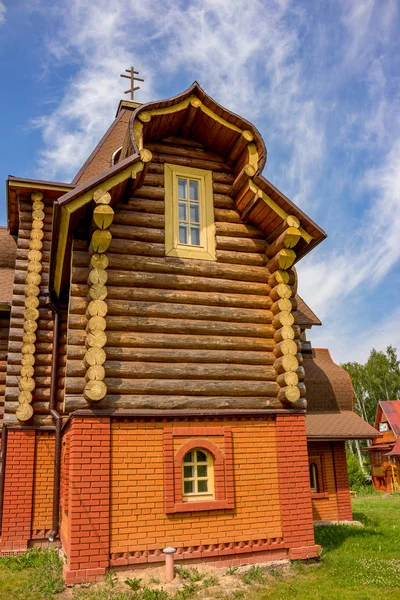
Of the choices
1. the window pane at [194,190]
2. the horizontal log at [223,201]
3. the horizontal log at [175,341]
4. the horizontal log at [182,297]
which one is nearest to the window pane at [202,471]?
the horizontal log at [175,341]

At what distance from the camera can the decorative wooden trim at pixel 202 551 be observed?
7.57 meters

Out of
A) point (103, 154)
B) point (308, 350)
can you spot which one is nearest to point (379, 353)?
point (308, 350)

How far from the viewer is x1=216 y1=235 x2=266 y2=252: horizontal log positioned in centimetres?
978

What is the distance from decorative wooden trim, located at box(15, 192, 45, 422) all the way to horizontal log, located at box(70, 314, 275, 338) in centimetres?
326

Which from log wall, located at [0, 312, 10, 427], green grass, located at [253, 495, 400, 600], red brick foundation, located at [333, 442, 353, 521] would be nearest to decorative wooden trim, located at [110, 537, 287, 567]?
green grass, located at [253, 495, 400, 600]

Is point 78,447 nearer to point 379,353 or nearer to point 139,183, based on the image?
point 139,183

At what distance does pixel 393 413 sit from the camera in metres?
40.6

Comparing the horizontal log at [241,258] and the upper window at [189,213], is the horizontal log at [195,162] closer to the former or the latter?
the upper window at [189,213]

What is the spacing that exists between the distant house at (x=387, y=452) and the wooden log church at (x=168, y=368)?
29054 mm

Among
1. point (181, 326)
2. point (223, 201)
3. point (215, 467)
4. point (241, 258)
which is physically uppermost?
point (223, 201)

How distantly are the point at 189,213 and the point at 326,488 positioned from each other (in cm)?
919

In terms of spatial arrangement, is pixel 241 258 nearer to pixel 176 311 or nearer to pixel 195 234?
pixel 195 234

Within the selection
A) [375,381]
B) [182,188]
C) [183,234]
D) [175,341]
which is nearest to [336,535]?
[175,341]

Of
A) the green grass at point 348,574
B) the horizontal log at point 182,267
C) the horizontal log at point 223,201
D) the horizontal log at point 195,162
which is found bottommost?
the green grass at point 348,574
